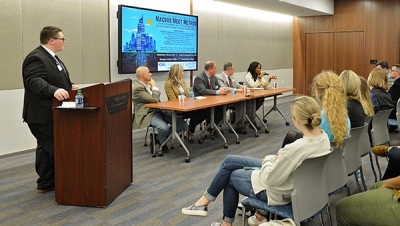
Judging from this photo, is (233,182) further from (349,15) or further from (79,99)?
(349,15)

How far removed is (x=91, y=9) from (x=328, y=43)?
820 centimetres

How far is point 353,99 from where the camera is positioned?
338 centimetres

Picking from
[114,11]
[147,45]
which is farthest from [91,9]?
[147,45]

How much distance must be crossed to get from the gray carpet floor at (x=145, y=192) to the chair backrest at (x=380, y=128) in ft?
1.53

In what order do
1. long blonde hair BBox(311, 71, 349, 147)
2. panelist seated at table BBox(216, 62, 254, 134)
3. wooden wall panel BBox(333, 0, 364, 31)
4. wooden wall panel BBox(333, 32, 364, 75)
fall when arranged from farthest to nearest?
wooden wall panel BBox(333, 32, 364, 75), wooden wall panel BBox(333, 0, 364, 31), panelist seated at table BBox(216, 62, 254, 134), long blonde hair BBox(311, 71, 349, 147)

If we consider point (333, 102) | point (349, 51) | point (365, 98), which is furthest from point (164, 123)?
point (349, 51)

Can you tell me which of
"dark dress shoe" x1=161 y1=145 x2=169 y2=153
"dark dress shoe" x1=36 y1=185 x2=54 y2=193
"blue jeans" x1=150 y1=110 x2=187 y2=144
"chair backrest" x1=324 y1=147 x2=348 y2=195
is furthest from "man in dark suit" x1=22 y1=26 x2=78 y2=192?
"chair backrest" x1=324 y1=147 x2=348 y2=195

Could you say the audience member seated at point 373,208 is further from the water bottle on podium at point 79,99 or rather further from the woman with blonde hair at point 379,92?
the woman with blonde hair at point 379,92

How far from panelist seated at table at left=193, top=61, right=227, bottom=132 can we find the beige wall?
1.55 metres

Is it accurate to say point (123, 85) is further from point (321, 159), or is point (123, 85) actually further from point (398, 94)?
point (398, 94)

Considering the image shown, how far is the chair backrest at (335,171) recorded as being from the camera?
2.73 metres

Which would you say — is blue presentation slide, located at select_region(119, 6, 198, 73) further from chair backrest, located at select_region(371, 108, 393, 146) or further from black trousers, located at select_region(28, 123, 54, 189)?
chair backrest, located at select_region(371, 108, 393, 146)

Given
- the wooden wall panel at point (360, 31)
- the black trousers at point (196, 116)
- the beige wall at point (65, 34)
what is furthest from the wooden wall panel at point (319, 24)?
the beige wall at point (65, 34)

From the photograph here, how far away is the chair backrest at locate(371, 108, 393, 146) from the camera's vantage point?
4.05 m
